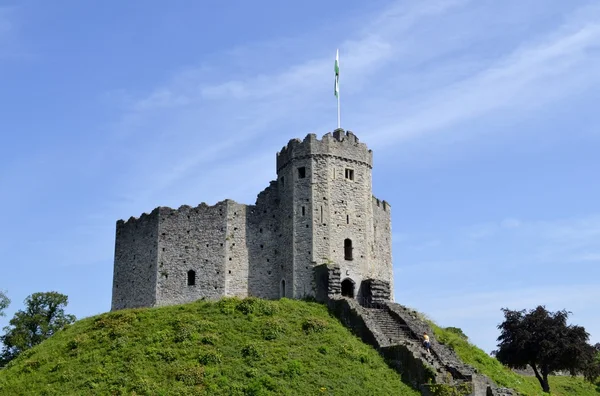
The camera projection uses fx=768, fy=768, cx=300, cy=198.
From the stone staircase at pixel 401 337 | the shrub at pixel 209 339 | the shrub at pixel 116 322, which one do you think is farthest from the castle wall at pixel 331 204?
the shrub at pixel 116 322

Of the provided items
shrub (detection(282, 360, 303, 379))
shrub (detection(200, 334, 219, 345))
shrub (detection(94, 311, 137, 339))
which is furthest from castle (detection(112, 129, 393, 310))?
shrub (detection(282, 360, 303, 379))

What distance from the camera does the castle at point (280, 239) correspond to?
157 feet

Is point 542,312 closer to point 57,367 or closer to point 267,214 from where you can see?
point 267,214

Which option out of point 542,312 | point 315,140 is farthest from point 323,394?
point 542,312

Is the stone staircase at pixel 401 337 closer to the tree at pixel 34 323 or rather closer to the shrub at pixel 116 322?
the shrub at pixel 116 322

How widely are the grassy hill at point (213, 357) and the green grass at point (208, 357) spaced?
0.16ft

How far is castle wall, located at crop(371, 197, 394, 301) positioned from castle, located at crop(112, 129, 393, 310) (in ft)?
1.00

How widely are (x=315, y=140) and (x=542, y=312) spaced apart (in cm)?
2240

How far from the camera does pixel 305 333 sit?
3884cm

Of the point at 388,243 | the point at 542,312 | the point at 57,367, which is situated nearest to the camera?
the point at 57,367

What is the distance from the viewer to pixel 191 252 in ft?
164

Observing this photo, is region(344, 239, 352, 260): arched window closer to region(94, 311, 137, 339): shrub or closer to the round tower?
the round tower

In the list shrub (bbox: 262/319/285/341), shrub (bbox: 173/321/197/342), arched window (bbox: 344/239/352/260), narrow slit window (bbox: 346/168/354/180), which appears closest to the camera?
shrub (bbox: 173/321/197/342)

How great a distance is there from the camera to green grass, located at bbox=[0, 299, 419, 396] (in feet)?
108
